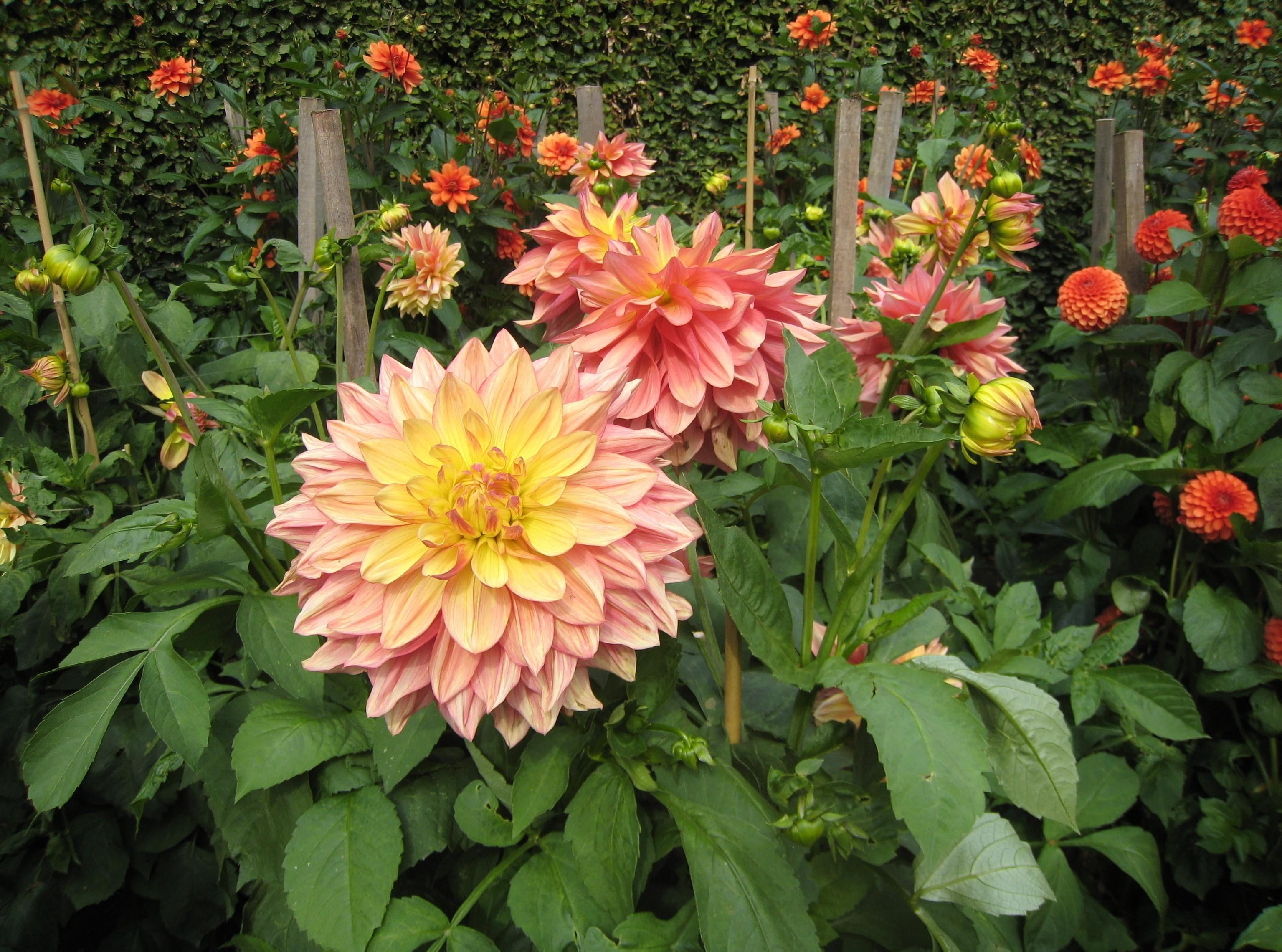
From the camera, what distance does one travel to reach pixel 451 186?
7.11 ft

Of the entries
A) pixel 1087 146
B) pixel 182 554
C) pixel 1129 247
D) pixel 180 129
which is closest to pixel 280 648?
pixel 182 554

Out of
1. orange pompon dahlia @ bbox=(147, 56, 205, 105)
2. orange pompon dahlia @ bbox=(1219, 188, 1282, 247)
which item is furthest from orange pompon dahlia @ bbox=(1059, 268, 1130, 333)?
orange pompon dahlia @ bbox=(147, 56, 205, 105)

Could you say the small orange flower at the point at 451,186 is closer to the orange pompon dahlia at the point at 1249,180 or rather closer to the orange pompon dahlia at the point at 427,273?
the orange pompon dahlia at the point at 427,273

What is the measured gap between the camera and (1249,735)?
1.71 m

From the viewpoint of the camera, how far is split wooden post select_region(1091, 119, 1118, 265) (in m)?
2.41

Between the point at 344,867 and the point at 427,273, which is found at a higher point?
the point at 427,273

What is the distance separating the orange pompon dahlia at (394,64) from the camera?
226 cm

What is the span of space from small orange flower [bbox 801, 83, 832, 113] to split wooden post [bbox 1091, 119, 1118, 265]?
0.91 meters

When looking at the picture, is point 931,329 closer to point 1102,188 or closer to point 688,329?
point 688,329

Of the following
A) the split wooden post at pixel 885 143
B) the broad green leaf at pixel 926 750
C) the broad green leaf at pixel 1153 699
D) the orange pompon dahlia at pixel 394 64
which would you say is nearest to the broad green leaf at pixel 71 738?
the broad green leaf at pixel 926 750

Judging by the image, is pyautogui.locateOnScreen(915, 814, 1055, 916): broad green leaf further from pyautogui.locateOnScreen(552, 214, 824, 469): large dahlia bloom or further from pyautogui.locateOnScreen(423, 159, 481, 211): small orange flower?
pyautogui.locateOnScreen(423, 159, 481, 211): small orange flower

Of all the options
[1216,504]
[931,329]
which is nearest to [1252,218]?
[1216,504]

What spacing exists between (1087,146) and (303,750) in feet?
16.5

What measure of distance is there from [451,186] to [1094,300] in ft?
5.38
